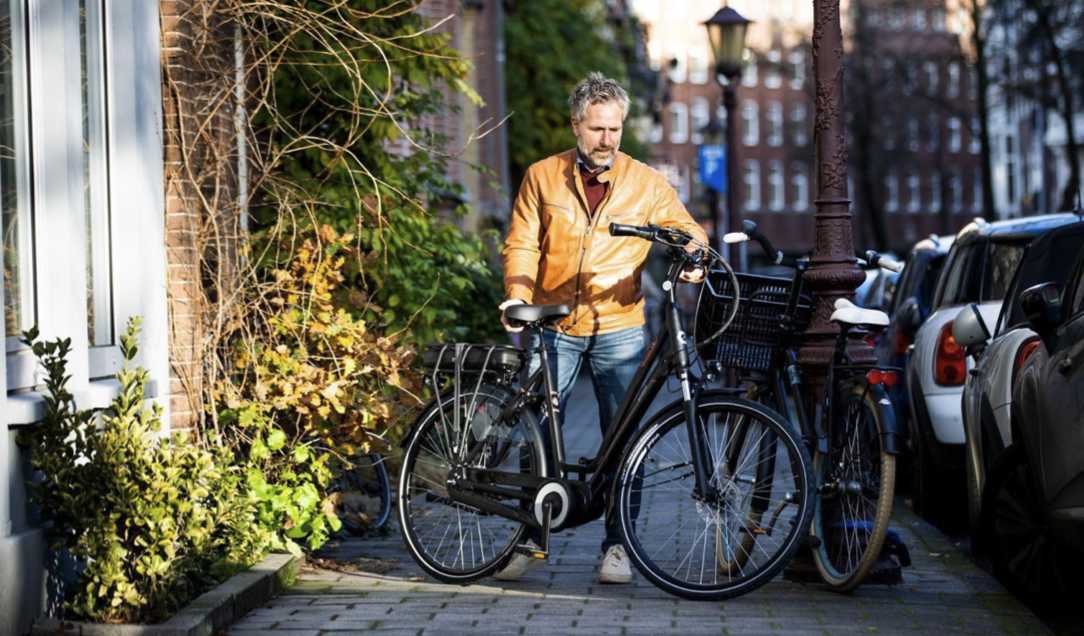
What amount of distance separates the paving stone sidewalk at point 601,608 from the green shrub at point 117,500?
0.37 meters

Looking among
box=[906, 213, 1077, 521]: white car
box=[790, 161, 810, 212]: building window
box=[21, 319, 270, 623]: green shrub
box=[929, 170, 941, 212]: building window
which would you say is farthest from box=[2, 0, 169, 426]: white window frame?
box=[929, 170, 941, 212]: building window

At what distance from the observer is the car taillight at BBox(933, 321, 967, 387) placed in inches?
368

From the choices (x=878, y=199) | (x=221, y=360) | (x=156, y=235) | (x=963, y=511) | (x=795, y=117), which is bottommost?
(x=963, y=511)

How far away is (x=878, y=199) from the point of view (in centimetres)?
5844

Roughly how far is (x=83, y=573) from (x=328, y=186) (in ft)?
11.2

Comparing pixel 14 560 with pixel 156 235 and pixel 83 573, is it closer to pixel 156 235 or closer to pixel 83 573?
pixel 83 573

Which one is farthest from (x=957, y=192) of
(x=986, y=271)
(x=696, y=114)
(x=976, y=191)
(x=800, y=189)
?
(x=986, y=271)

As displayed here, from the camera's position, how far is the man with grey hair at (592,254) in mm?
6660

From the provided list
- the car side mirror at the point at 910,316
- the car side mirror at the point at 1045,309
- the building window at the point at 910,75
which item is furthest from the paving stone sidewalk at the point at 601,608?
the building window at the point at 910,75

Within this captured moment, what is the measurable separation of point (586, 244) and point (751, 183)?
8349cm

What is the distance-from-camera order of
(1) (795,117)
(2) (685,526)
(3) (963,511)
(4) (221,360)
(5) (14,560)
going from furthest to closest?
(1) (795,117), (3) (963,511), (4) (221,360), (2) (685,526), (5) (14,560)

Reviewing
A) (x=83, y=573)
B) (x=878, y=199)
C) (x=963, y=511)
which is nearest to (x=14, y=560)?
(x=83, y=573)

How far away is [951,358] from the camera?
30.8ft

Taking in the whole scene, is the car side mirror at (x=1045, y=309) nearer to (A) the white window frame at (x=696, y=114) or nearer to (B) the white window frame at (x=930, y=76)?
(B) the white window frame at (x=930, y=76)
